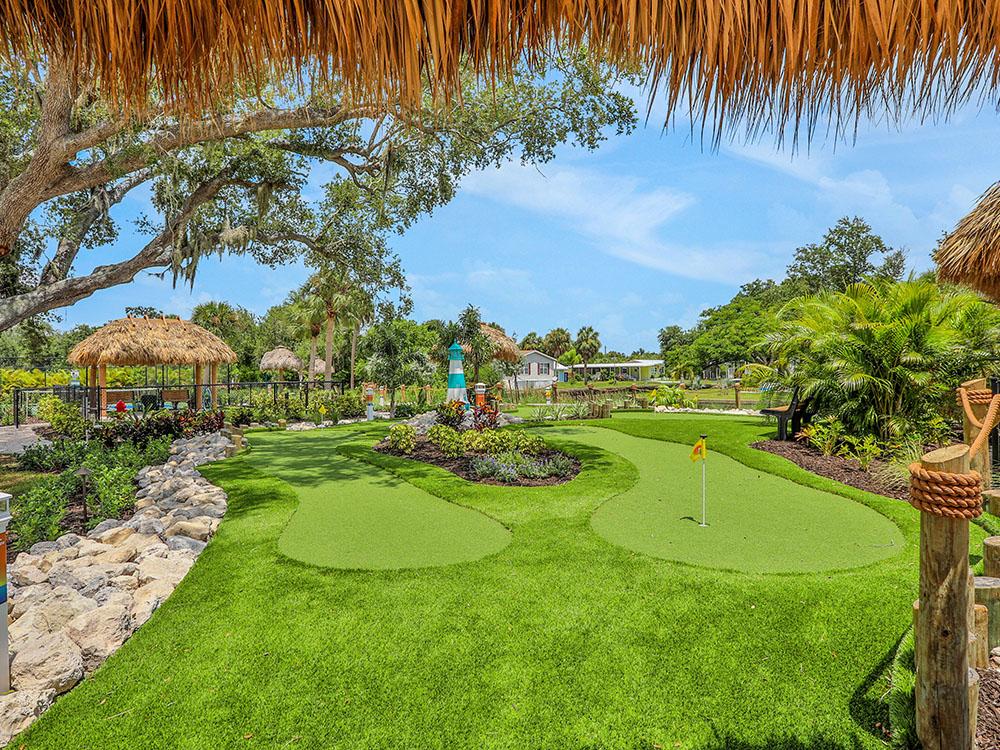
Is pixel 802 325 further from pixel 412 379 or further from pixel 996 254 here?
pixel 412 379

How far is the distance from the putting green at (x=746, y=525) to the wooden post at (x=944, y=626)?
82.1 inches

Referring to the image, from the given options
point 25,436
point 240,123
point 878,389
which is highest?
point 240,123

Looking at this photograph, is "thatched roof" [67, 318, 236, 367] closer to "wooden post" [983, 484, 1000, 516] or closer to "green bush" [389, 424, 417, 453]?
"green bush" [389, 424, 417, 453]

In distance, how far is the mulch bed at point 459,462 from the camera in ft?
24.0

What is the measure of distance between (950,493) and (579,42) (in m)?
1.83

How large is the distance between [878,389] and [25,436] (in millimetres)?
20003

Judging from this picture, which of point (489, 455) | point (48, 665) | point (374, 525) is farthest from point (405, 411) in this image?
point (48, 665)

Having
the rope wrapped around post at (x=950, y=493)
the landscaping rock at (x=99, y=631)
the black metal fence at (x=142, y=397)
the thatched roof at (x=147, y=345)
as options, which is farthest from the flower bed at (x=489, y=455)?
the thatched roof at (x=147, y=345)

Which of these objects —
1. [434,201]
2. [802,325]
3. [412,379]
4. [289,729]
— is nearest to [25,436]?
[412,379]

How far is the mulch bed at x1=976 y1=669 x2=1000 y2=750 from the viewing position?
2.18m

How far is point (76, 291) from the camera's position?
26.4 feet

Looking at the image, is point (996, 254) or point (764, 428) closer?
point (996, 254)

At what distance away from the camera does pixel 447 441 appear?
974cm

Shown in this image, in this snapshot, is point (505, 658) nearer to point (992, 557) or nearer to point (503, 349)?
point (992, 557)
